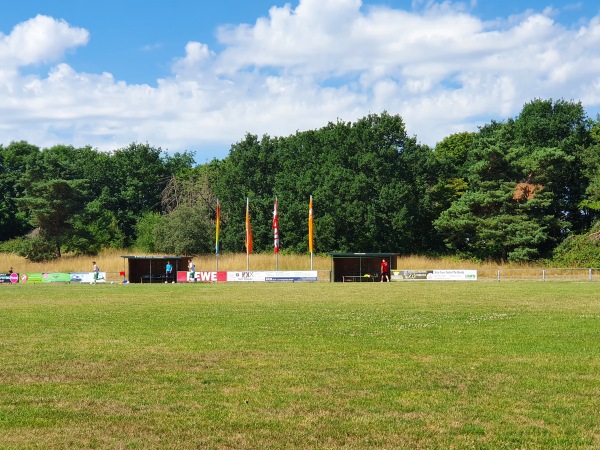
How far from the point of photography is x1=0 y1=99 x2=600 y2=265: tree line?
78.5m

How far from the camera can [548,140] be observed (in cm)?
8506

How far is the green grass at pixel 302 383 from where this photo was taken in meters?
9.00

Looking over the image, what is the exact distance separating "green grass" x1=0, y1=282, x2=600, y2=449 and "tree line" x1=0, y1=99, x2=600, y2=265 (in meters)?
57.8

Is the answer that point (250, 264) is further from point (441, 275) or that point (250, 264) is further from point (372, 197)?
point (441, 275)

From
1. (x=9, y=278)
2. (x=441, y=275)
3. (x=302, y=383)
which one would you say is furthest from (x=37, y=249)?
(x=302, y=383)

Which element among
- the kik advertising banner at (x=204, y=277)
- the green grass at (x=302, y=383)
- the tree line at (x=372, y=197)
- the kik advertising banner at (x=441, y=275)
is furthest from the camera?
the tree line at (x=372, y=197)

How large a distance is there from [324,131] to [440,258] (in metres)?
24.0

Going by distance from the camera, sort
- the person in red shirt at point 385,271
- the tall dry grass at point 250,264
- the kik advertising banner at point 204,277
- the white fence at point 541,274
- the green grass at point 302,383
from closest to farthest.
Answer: the green grass at point 302,383 < the person in red shirt at point 385,271 < the kik advertising banner at point 204,277 < the white fence at point 541,274 < the tall dry grass at point 250,264

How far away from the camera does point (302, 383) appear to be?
12.2 meters

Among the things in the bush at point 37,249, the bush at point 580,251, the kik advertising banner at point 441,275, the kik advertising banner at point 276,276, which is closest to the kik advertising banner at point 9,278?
the bush at point 37,249

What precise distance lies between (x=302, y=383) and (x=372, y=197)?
7440 centimetres

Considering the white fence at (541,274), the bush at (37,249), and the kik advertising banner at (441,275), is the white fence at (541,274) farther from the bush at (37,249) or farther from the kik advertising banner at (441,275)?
the bush at (37,249)

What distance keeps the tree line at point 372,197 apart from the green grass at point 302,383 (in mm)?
→ 57777

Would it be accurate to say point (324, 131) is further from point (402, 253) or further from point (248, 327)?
point (248, 327)
